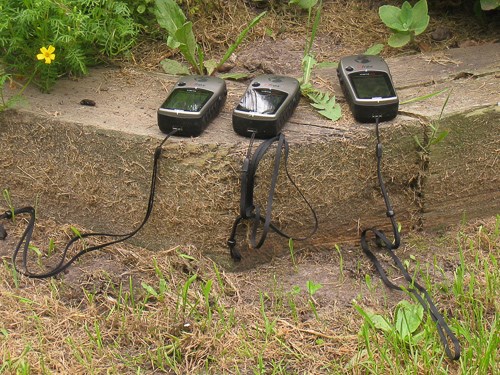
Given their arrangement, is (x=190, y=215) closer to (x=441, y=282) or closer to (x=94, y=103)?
(x=94, y=103)

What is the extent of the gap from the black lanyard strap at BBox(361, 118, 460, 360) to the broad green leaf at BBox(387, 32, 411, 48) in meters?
0.61

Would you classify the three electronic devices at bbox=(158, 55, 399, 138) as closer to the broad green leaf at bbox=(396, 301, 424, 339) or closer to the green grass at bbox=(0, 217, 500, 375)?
the green grass at bbox=(0, 217, 500, 375)

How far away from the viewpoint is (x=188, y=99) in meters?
2.88

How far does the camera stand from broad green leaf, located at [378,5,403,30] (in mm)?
3328

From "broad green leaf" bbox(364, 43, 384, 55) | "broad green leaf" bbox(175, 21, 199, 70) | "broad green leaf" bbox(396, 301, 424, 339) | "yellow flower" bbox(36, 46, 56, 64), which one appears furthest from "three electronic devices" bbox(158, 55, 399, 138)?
"broad green leaf" bbox(396, 301, 424, 339)

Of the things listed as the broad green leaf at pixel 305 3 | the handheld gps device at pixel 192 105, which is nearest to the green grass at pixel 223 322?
the handheld gps device at pixel 192 105

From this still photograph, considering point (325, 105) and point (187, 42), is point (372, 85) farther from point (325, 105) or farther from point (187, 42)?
point (187, 42)

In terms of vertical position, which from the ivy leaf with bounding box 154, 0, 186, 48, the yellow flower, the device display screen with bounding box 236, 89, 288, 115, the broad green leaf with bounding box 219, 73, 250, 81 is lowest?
the broad green leaf with bounding box 219, 73, 250, 81

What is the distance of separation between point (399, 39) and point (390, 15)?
10 cm

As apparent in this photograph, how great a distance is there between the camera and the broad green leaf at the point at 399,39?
11.0 ft

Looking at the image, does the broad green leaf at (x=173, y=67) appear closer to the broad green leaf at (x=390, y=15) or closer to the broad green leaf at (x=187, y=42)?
the broad green leaf at (x=187, y=42)

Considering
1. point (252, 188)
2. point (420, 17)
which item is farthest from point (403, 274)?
point (420, 17)

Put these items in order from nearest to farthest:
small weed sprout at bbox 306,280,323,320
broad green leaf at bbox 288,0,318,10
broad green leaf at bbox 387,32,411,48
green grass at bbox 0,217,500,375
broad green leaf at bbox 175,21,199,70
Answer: green grass at bbox 0,217,500,375, small weed sprout at bbox 306,280,323,320, broad green leaf at bbox 175,21,199,70, broad green leaf at bbox 387,32,411,48, broad green leaf at bbox 288,0,318,10

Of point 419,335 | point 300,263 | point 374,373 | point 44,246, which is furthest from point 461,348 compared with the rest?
point 44,246
